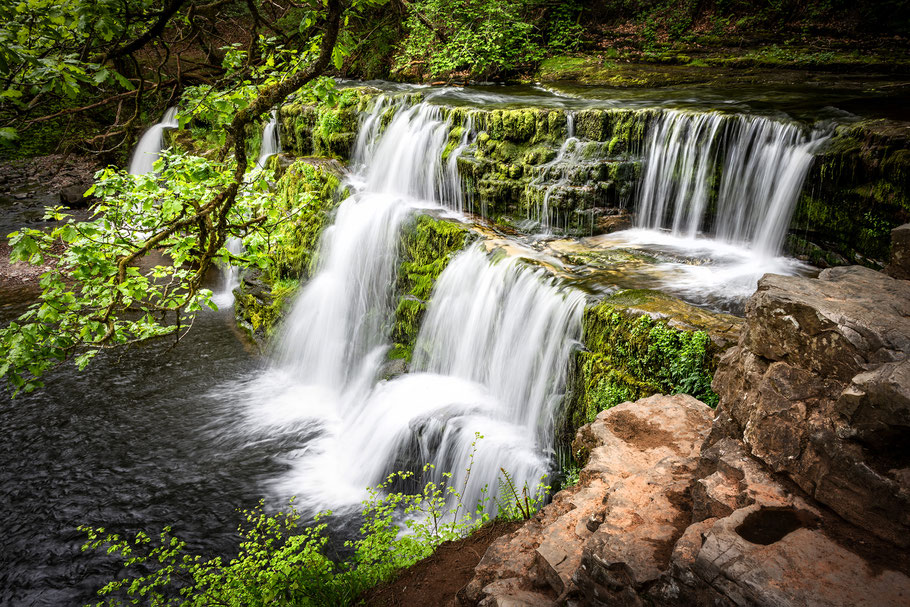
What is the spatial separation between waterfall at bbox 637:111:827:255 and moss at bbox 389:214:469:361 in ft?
10.6

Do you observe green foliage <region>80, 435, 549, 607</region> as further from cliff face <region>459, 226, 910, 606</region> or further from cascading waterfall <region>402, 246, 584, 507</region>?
cliff face <region>459, 226, 910, 606</region>

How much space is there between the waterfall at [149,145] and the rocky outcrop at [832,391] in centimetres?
2054

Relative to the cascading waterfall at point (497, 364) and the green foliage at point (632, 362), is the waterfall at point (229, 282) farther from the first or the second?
the green foliage at point (632, 362)

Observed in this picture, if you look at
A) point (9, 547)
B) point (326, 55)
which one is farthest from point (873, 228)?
point (9, 547)

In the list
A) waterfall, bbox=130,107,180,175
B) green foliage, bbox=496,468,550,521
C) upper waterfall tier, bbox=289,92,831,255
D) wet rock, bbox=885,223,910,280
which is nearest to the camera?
wet rock, bbox=885,223,910,280

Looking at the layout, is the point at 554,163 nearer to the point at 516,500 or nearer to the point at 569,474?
the point at 569,474

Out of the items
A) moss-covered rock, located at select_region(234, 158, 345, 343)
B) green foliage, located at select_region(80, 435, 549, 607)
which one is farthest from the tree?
moss-covered rock, located at select_region(234, 158, 345, 343)

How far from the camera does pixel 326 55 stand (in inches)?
144

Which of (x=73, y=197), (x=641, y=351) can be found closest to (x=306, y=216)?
(x=641, y=351)

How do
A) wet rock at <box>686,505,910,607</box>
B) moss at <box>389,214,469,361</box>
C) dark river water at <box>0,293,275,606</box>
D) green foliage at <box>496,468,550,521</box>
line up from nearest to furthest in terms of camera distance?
1. wet rock at <box>686,505,910,607</box>
2. green foliage at <box>496,468,550,521</box>
3. dark river water at <box>0,293,275,606</box>
4. moss at <box>389,214,469,361</box>

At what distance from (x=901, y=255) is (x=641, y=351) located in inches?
83.9

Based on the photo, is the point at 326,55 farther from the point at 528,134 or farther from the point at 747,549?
the point at 528,134

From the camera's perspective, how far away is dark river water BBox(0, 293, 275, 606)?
5.70m

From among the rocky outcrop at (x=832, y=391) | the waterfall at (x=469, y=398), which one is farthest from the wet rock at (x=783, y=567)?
the waterfall at (x=469, y=398)
